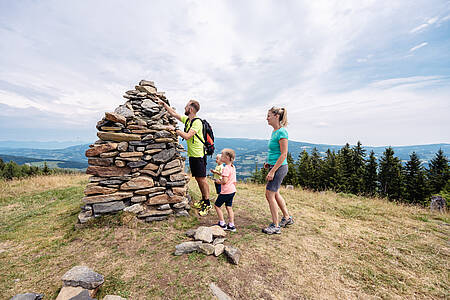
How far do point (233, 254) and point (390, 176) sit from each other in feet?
151

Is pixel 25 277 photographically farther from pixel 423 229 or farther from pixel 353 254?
→ pixel 423 229

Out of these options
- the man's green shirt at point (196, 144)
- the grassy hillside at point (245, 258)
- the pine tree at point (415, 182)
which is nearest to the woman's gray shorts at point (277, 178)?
the grassy hillside at point (245, 258)

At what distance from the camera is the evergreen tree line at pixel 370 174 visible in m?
33.4

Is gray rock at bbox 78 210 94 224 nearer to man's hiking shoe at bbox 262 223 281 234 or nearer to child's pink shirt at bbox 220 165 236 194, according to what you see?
child's pink shirt at bbox 220 165 236 194

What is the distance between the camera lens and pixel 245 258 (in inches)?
149

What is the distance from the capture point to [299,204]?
27.2ft

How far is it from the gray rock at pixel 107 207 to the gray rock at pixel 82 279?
7.18ft

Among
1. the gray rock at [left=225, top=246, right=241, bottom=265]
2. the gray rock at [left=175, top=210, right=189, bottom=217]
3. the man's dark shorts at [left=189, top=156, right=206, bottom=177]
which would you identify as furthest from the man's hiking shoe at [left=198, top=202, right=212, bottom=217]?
the gray rock at [left=225, top=246, right=241, bottom=265]

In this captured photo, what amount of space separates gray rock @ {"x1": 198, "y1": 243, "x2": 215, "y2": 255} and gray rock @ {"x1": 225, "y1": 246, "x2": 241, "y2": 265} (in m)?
0.32

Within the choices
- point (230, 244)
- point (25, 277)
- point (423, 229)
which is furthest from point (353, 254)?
point (25, 277)

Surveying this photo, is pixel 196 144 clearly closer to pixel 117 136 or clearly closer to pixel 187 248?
pixel 117 136

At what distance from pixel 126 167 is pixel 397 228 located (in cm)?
863

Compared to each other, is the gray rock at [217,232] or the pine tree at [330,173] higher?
the gray rock at [217,232]

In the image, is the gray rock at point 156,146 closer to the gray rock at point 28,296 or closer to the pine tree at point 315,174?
the gray rock at point 28,296
